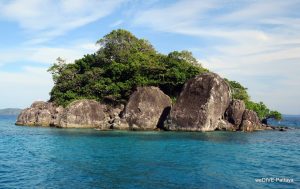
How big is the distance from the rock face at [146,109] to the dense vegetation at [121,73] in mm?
3754

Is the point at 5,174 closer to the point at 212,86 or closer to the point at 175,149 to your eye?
the point at 175,149

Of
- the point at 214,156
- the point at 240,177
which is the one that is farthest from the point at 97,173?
the point at 214,156

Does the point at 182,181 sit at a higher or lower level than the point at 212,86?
lower

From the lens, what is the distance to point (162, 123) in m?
58.9

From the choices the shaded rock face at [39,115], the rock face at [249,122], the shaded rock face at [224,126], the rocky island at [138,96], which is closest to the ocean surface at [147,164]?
the rocky island at [138,96]

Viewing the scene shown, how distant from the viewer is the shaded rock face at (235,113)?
197 ft

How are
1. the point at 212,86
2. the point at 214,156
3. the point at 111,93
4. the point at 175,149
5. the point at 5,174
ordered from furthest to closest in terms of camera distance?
1. the point at 111,93
2. the point at 212,86
3. the point at 175,149
4. the point at 214,156
5. the point at 5,174

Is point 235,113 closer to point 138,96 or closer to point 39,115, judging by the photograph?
point 138,96

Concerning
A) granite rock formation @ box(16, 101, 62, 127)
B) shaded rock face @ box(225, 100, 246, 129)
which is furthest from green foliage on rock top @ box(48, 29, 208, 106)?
shaded rock face @ box(225, 100, 246, 129)

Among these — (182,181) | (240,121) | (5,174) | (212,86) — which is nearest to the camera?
(182,181)

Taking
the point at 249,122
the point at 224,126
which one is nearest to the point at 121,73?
the point at 224,126

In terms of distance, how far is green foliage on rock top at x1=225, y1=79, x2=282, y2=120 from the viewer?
7538 centimetres

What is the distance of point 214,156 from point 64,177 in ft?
48.0

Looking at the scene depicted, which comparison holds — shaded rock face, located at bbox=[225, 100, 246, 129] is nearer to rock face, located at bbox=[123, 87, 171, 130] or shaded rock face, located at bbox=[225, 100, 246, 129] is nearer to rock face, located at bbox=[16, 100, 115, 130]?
rock face, located at bbox=[123, 87, 171, 130]
